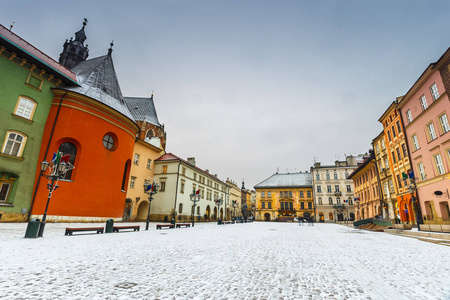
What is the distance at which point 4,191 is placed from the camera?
15266mm

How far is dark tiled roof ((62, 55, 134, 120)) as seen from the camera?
2172 centimetres

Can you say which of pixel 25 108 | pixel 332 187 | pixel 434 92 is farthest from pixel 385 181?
pixel 25 108

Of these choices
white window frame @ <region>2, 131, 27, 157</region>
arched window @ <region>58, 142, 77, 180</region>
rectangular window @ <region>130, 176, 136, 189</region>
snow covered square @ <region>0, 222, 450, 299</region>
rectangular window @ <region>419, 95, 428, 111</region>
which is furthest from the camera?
rectangular window @ <region>130, 176, 136, 189</region>

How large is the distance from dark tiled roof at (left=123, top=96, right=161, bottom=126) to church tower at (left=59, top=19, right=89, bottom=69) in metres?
10.3

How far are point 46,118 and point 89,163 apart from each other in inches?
201

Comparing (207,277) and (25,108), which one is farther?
(25,108)

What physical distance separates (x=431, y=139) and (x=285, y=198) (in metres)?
43.8

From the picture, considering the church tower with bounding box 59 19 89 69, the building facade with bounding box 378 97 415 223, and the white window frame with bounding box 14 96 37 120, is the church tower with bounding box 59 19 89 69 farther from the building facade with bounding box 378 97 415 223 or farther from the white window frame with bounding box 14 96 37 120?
the building facade with bounding box 378 97 415 223

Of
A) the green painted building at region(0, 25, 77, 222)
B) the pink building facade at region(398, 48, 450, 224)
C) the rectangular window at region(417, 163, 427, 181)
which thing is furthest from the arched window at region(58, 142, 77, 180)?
the rectangular window at region(417, 163, 427, 181)

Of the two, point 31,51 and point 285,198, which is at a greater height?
point 31,51

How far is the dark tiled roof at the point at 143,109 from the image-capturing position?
40.5 meters

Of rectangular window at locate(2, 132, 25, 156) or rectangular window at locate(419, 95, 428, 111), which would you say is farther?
rectangular window at locate(419, 95, 428, 111)

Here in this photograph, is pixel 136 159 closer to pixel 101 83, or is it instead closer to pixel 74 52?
pixel 101 83

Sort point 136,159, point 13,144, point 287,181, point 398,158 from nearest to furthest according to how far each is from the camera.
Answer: point 13,144 < point 398,158 < point 136,159 < point 287,181
